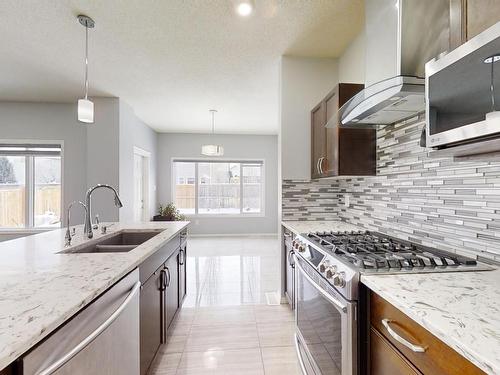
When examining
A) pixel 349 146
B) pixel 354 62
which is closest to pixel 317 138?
pixel 349 146

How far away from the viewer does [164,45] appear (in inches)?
107

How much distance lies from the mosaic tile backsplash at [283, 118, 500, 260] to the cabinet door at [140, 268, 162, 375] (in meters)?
1.76

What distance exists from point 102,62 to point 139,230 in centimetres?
208

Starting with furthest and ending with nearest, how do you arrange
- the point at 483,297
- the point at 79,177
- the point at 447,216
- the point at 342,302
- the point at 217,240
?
the point at 217,240 < the point at 79,177 < the point at 447,216 < the point at 342,302 < the point at 483,297

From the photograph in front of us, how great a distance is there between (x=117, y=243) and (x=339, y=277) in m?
1.96

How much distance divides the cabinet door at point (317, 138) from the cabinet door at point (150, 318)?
71.1 inches

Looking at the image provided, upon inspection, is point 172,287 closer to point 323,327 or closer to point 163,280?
point 163,280

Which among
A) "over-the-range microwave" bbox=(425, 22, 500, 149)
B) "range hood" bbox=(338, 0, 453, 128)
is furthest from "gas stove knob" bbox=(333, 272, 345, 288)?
"range hood" bbox=(338, 0, 453, 128)

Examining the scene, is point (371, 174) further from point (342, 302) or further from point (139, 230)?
point (139, 230)

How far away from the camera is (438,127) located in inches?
41.5

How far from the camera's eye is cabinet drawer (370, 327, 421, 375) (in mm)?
876

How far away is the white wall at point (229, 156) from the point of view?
268 inches

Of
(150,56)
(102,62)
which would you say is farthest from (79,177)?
(150,56)

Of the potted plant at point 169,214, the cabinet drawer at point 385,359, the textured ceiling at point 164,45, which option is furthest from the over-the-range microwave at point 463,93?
the potted plant at point 169,214
